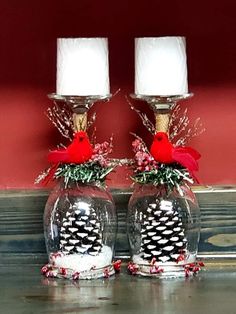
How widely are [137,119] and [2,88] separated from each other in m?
0.21

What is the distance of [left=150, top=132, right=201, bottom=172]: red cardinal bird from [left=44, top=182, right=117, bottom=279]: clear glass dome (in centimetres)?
10

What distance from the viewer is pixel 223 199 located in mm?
1312

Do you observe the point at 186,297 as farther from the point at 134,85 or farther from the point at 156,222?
the point at 134,85

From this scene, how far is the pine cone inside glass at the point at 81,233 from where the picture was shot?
47.9 inches

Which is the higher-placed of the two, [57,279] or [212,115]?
[212,115]

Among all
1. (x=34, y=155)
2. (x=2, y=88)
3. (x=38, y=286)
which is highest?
(x=2, y=88)

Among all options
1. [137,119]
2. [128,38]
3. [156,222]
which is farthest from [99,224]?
[128,38]

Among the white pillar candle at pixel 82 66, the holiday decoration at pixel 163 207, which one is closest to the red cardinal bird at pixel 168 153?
the holiday decoration at pixel 163 207

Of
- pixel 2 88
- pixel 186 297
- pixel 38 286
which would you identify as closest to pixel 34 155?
pixel 2 88

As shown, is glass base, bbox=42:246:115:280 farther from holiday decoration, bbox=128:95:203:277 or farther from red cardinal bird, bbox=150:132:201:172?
red cardinal bird, bbox=150:132:201:172

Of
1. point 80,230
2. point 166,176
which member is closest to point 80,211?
point 80,230

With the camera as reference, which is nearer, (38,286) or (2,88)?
(38,286)

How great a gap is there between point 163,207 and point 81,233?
120 mm

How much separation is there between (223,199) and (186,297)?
8.8 inches
